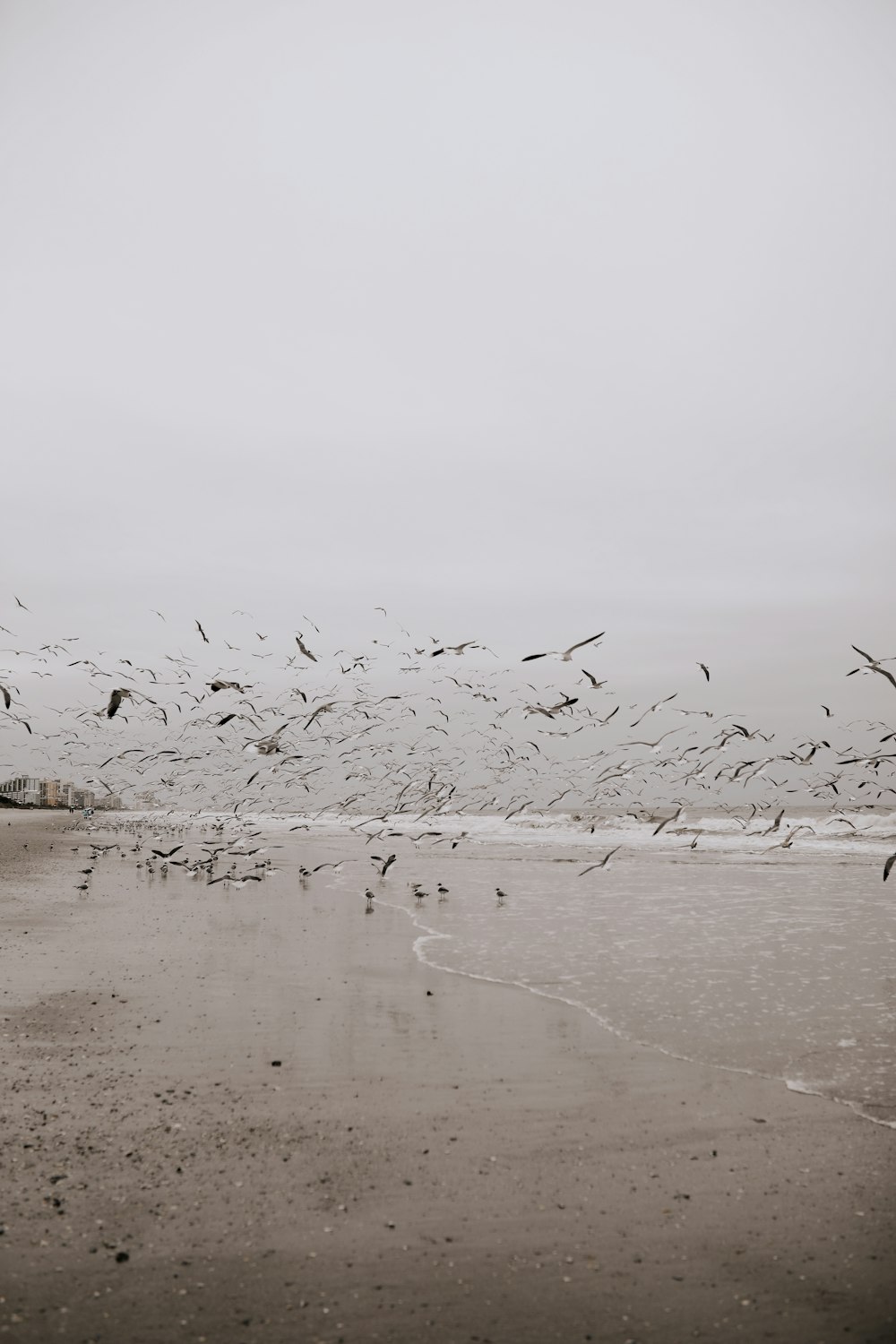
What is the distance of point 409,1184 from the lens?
514cm

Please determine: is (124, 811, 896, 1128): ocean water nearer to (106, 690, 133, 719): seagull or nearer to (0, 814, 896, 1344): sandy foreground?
(0, 814, 896, 1344): sandy foreground

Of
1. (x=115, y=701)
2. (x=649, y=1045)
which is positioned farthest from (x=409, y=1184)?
(x=115, y=701)

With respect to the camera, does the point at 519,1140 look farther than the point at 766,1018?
No

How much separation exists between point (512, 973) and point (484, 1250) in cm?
696

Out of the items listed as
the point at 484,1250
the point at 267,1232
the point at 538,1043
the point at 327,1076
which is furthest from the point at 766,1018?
the point at 267,1232

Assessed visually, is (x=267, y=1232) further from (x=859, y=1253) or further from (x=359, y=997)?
(x=359, y=997)

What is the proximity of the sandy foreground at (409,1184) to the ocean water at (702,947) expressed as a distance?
943 millimetres

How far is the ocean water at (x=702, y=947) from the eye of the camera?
26.7 feet

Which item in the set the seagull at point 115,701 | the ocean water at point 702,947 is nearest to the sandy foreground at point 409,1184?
the ocean water at point 702,947

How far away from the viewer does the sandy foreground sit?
3.91 m

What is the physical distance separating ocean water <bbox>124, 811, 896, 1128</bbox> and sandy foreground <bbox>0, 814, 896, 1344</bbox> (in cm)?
94

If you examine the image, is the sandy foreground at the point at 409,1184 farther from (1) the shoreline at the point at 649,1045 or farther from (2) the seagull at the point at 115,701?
(2) the seagull at the point at 115,701

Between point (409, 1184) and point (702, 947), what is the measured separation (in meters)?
9.43

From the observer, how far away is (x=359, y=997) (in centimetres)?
968
